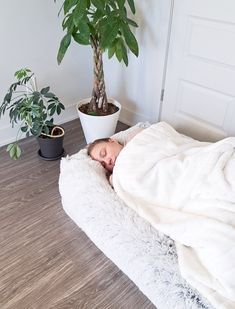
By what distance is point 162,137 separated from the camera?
5.23ft

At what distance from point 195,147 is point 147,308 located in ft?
2.56

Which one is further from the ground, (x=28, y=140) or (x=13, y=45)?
(x=13, y=45)

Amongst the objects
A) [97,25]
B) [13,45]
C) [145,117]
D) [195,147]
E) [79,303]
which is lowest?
[79,303]

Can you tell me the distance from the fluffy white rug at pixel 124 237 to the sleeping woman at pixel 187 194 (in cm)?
4

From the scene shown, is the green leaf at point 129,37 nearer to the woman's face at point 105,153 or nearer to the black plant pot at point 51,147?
the woman's face at point 105,153

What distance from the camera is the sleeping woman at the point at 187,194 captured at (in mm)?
1035

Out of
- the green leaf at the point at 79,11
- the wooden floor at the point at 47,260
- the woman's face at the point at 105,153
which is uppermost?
the green leaf at the point at 79,11

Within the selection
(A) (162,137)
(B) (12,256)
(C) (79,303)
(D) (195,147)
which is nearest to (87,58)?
(A) (162,137)

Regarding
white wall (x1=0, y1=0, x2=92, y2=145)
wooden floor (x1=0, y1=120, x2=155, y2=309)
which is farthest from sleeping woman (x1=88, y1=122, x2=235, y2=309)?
white wall (x1=0, y1=0, x2=92, y2=145)

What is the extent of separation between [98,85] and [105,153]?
0.55 metres

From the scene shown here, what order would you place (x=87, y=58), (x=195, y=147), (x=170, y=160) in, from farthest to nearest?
(x=87, y=58) → (x=195, y=147) → (x=170, y=160)

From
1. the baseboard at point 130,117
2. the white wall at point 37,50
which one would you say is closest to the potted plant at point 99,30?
the white wall at point 37,50

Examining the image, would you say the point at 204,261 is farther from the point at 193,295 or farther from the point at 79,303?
the point at 79,303

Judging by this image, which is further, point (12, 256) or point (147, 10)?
point (147, 10)
